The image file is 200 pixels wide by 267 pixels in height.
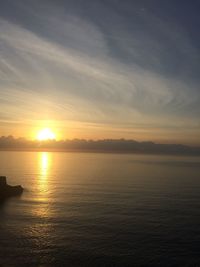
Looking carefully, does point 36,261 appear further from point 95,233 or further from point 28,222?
point 28,222

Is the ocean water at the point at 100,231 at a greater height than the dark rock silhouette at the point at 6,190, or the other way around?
the dark rock silhouette at the point at 6,190

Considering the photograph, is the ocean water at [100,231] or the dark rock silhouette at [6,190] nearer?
the ocean water at [100,231]

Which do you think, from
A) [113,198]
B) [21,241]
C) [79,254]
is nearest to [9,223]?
[21,241]

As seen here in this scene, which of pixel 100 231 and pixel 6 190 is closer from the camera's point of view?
pixel 100 231

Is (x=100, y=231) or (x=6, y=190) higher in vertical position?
(x=6, y=190)

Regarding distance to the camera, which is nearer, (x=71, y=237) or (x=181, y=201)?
(x=71, y=237)

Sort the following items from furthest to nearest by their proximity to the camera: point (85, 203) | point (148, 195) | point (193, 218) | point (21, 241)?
point (148, 195), point (85, 203), point (193, 218), point (21, 241)

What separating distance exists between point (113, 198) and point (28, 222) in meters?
29.8

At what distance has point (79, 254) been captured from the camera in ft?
125

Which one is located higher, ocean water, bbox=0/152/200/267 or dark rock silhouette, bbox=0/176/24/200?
dark rock silhouette, bbox=0/176/24/200

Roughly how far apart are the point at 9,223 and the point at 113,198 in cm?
3236

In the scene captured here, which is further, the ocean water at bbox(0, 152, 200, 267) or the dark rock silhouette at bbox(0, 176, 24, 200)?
the dark rock silhouette at bbox(0, 176, 24, 200)

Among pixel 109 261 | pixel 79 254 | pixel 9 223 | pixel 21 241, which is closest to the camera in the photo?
pixel 109 261

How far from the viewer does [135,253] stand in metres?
38.3
